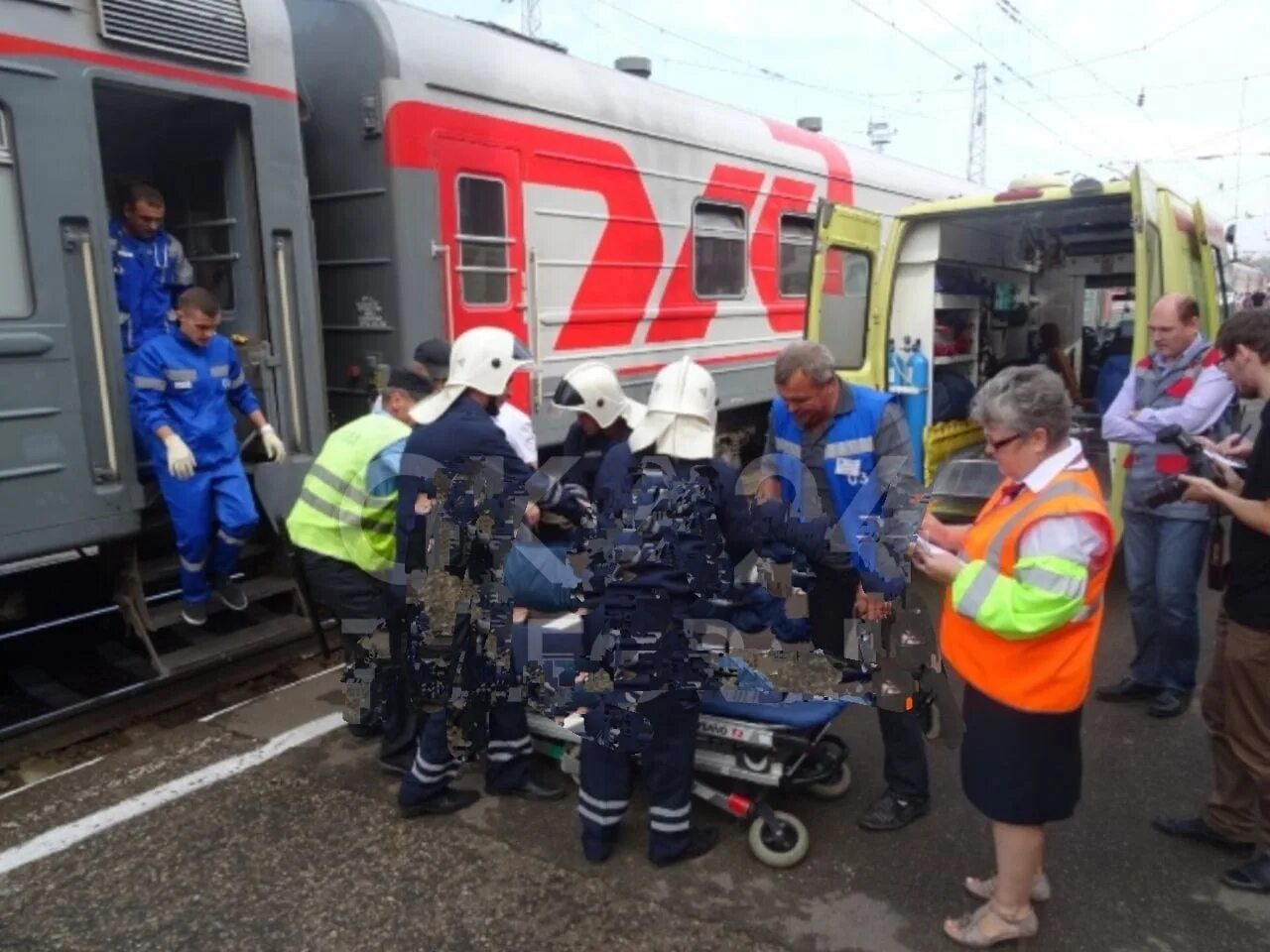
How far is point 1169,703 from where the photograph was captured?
3.99 m

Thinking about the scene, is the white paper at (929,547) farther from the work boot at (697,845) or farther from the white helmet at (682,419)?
the work boot at (697,845)

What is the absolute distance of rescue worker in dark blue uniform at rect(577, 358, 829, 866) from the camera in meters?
2.78

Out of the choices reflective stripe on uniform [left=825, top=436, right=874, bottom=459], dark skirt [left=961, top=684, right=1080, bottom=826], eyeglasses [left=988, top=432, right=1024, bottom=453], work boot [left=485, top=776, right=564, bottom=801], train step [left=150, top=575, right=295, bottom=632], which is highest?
eyeglasses [left=988, top=432, right=1024, bottom=453]

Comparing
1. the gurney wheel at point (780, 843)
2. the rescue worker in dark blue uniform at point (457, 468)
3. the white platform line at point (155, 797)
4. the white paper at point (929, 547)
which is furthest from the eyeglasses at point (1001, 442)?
the white platform line at point (155, 797)

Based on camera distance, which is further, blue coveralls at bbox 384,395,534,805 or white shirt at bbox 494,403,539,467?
white shirt at bbox 494,403,539,467

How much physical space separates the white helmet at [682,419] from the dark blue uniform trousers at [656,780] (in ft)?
2.41

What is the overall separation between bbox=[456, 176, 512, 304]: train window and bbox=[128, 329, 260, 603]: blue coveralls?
1.48m

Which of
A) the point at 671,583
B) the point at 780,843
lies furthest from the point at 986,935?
the point at 671,583

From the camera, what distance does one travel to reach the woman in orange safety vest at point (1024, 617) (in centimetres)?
224

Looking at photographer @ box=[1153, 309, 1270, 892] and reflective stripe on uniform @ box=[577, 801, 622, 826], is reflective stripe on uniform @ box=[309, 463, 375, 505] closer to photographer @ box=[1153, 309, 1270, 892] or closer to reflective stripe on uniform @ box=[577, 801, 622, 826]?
reflective stripe on uniform @ box=[577, 801, 622, 826]

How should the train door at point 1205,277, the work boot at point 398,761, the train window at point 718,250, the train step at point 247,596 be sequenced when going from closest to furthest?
the work boot at point 398,761 < the train step at point 247,596 < the train door at point 1205,277 < the train window at point 718,250

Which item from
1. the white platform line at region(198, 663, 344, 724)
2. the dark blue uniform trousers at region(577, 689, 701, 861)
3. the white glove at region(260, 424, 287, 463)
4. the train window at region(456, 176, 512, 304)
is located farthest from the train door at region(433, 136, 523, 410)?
the dark blue uniform trousers at region(577, 689, 701, 861)

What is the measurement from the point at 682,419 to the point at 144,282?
3252mm

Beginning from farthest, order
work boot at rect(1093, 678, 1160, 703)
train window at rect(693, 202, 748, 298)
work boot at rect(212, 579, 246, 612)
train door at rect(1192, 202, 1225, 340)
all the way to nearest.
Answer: train window at rect(693, 202, 748, 298) → train door at rect(1192, 202, 1225, 340) → work boot at rect(212, 579, 246, 612) → work boot at rect(1093, 678, 1160, 703)
